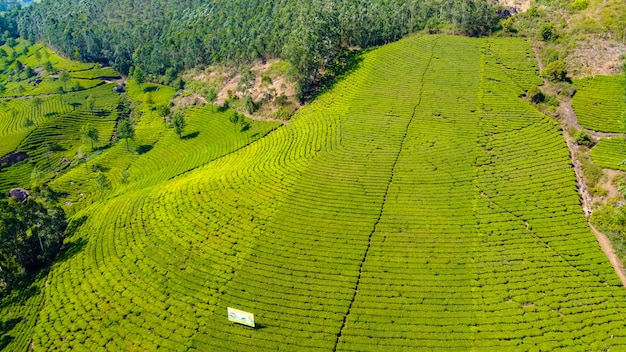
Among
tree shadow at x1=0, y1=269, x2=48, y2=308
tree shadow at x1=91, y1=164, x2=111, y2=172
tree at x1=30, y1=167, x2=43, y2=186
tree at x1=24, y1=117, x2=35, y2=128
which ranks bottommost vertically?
tree shadow at x1=91, y1=164, x2=111, y2=172

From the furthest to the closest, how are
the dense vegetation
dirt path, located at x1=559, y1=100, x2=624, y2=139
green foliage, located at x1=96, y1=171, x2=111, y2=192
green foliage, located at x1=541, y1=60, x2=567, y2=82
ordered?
the dense vegetation, green foliage, located at x1=541, y1=60, x2=567, y2=82, green foliage, located at x1=96, y1=171, x2=111, y2=192, dirt path, located at x1=559, y1=100, x2=624, y2=139

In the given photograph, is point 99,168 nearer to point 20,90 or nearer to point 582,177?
point 20,90

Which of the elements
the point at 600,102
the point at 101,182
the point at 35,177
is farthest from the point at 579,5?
the point at 35,177

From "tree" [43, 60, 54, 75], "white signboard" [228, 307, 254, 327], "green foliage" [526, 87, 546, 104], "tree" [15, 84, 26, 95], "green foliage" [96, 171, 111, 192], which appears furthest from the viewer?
"tree" [43, 60, 54, 75]

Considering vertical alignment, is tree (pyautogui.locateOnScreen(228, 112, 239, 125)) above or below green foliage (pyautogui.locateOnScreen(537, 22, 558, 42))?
below

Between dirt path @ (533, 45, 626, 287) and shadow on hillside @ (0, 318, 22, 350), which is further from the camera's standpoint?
dirt path @ (533, 45, 626, 287)

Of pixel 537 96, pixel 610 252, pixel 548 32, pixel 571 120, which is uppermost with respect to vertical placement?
pixel 548 32

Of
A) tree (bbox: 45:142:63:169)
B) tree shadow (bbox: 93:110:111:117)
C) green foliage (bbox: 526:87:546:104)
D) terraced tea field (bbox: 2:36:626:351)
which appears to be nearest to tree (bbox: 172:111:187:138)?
terraced tea field (bbox: 2:36:626:351)

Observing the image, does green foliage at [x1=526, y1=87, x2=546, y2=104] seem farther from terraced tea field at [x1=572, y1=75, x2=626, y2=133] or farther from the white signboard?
the white signboard
